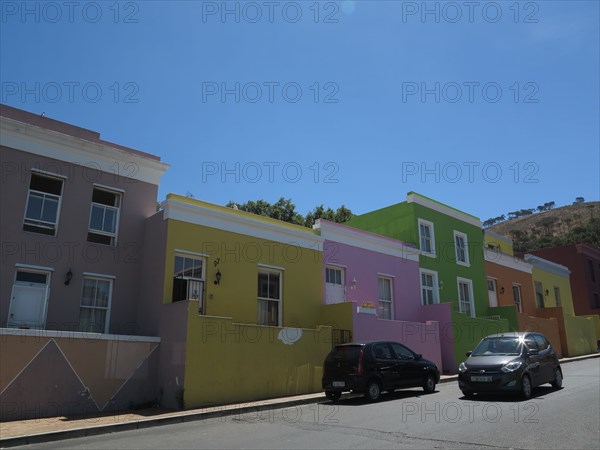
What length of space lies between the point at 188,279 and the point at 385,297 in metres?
9.77

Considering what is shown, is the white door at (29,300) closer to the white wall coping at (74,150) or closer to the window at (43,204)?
the window at (43,204)

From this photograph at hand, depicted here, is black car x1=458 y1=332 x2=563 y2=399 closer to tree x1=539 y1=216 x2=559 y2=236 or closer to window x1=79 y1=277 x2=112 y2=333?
window x1=79 y1=277 x2=112 y2=333

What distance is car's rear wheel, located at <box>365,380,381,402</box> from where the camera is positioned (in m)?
13.0

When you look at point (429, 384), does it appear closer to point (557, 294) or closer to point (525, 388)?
point (525, 388)

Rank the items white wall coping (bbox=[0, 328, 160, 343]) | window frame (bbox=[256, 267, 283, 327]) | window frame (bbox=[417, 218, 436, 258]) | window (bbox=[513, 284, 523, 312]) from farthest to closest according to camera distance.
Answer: window (bbox=[513, 284, 523, 312]) → window frame (bbox=[417, 218, 436, 258]) → window frame (bbox=[256, 267, 283, 327]) → white wall coping (bbox=[0, 328, 160, 343])

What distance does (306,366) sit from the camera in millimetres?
15266

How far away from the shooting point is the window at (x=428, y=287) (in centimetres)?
2336

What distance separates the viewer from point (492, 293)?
2905 cm

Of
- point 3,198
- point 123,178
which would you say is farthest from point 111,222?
point 3,198

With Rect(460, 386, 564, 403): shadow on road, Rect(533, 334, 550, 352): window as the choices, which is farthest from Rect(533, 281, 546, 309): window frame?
Rect(460, 386, 564, 403): shadow on road

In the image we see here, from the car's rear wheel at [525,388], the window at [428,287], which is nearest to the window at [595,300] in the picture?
the window at [428,287]

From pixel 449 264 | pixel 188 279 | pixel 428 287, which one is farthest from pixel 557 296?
pixel 188 279

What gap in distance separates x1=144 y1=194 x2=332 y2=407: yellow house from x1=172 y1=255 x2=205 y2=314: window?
3cm

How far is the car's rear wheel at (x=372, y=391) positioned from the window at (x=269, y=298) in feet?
15.5
